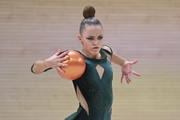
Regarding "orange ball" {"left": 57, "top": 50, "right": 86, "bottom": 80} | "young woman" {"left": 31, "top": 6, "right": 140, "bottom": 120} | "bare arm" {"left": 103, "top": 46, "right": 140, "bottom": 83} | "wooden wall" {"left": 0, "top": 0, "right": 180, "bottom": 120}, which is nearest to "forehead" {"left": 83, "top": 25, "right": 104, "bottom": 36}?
"young woman" {"left": 31, "top": 6, "right": 140, "bottom": 120}

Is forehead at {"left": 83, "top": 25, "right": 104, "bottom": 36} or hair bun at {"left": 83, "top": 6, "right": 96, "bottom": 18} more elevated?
hair bun at {"left": 83, "top": 6, "right": 96, "bottom": 18}

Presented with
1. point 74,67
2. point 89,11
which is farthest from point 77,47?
point 74,67

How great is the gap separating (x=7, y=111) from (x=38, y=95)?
0.33 metres

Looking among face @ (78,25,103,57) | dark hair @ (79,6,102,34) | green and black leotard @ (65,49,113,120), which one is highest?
dark hair @ (79,6,102,34)

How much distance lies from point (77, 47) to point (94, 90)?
3.23 ft

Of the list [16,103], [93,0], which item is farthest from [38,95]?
[93,0]

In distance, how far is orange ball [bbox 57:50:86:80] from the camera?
1308 millimetres

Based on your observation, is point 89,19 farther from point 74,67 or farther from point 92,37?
point 74,67

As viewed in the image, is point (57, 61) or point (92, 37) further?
point (92, 37)

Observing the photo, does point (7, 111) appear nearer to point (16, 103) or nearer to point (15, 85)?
point (16, 103)

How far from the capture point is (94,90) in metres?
1.41

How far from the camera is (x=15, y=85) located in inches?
93.6

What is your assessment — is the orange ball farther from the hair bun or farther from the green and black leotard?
the hair bun

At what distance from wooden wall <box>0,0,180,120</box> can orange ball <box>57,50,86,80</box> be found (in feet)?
3.25
